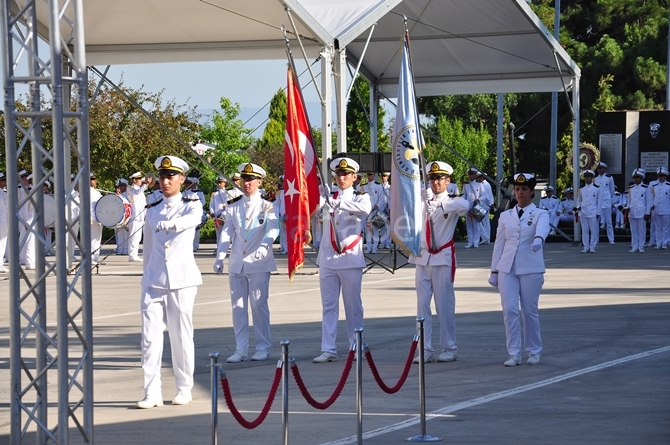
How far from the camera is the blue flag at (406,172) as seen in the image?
12078 millimetres

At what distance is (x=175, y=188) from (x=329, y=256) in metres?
A: 2.57

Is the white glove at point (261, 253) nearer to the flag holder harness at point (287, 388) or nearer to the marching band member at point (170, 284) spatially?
the marching band member at point (170, 284)

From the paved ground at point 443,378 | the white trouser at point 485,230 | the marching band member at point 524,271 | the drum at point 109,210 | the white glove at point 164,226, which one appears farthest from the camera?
the white trouser at point 485,230

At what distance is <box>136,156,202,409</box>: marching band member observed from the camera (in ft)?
32.6

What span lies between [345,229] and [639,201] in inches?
767

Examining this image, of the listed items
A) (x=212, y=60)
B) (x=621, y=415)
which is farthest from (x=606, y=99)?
(x=621, y=415)

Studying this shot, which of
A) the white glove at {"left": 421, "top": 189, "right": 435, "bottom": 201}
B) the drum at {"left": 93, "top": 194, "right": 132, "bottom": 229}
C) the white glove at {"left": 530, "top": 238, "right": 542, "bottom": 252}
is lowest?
the white glove at {"left": 530, "top": 238, "right": 542, "bottom": 252}

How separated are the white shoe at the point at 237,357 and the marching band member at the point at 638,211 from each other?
19.3 m

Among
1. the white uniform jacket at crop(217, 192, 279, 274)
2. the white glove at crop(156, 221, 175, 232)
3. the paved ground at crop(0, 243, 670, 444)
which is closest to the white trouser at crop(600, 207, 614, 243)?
the paved ground at crop(0, 243, 670, 444)

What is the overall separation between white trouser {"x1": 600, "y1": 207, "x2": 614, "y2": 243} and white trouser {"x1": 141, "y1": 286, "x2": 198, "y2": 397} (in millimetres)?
23641

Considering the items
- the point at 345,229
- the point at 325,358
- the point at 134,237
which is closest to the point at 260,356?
the point at 325,358

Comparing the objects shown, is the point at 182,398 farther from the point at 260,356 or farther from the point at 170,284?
the point at 260,356

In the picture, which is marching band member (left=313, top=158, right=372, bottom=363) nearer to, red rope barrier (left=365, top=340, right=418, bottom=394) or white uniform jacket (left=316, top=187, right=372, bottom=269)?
white uniform jacket (left=316, top=187, right=372, bottom=269)

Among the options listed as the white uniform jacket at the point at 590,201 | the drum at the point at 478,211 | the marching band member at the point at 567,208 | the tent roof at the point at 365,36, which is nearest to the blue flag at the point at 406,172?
the tent roof at the point at 365,36
